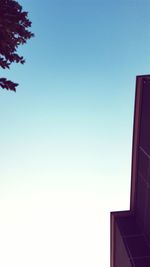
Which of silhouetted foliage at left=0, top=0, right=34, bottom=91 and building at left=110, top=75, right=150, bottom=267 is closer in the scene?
silhouetted foliage at left=0, top=0, right=34, bottom=91

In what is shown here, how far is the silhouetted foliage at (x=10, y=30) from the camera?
4546mm

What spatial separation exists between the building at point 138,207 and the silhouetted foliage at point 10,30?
779cm

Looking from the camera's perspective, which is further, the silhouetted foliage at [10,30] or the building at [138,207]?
the building at [138,207]

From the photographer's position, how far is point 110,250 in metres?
16.4

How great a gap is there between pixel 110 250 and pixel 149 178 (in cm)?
766

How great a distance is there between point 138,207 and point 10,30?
41.7 ft

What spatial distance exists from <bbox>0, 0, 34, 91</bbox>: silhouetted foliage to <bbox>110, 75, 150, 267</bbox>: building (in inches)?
307

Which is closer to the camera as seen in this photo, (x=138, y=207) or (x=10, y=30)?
(x=10, y=30)

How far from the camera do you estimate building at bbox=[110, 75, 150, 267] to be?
11.7 meters

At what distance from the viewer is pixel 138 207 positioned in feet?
46.2

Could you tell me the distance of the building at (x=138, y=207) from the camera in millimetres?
11703

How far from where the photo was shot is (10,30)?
470 centimetres

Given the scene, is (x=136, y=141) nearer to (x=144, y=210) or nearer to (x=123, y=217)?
(x=144, y=210)

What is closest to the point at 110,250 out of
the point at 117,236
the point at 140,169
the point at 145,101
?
the point at 117,236
